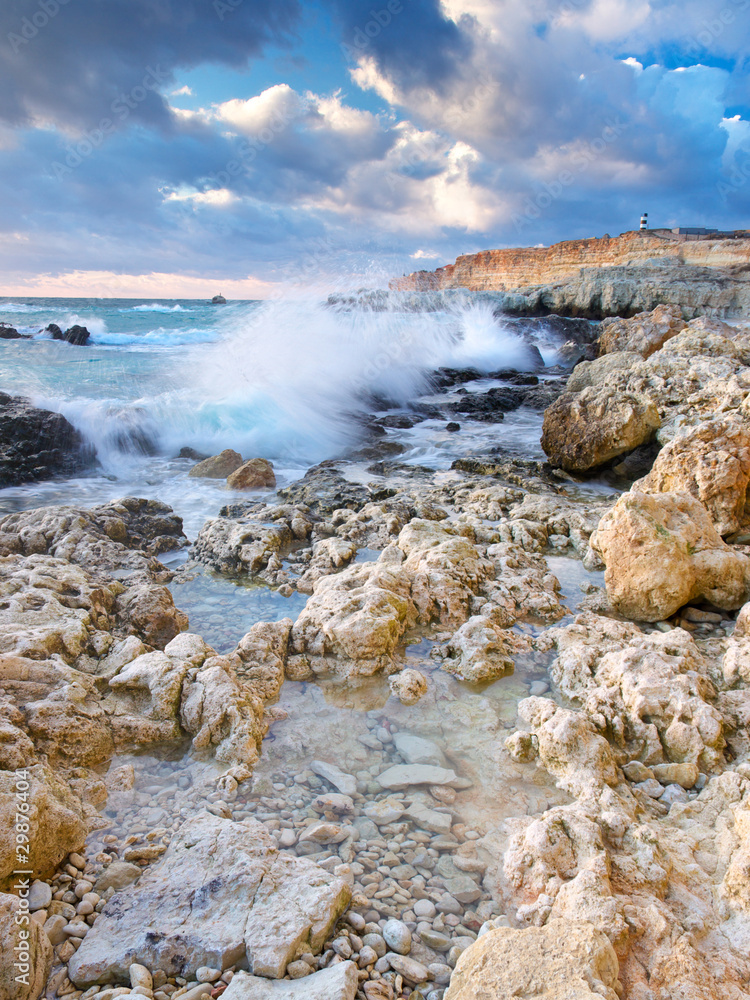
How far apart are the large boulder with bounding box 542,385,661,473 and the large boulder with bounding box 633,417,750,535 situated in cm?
171

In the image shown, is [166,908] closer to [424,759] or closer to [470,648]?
[424,759]

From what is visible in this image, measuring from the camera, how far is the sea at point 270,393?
7.50 meters

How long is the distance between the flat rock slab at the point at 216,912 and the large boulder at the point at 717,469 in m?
3.36

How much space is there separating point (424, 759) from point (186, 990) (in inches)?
46.9

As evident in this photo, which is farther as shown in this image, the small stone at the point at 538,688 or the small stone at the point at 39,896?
the small stone at the point at 538,688

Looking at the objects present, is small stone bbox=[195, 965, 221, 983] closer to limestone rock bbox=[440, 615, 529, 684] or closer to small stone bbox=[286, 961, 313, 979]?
small stone bbox=[286, 961, 313, 979]

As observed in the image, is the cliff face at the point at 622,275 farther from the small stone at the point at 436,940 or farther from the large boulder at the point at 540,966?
the large boulder at the point at 540,966

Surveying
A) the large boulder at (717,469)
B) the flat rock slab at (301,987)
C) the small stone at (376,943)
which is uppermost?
the large boulder at (717,469)

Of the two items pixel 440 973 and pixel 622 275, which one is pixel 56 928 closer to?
pixel 440 973

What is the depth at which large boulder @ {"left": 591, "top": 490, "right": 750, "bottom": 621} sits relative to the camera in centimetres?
312

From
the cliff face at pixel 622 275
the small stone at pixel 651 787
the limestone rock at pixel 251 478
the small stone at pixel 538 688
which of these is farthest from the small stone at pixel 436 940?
the cliff face at pixel 622 275

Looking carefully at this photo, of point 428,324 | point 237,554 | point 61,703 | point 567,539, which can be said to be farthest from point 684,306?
point 61,703

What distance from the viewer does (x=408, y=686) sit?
9.04 ft

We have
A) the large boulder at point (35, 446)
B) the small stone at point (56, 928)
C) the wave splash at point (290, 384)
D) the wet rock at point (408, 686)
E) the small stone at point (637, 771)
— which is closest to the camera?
the small stone at point (56, 928)
